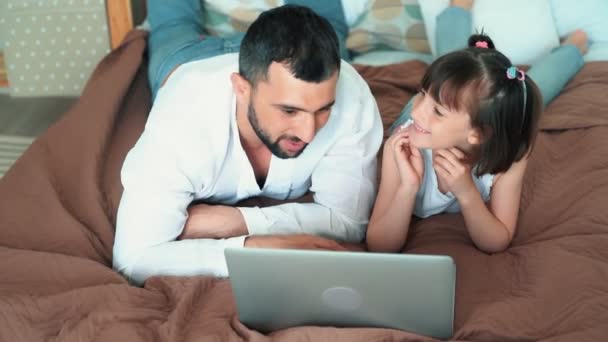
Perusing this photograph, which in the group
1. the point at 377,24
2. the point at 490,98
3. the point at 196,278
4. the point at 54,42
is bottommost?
the point at 196,278

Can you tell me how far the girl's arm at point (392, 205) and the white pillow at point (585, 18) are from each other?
106cm

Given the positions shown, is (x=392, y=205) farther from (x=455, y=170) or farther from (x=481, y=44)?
(x=481, y=44)

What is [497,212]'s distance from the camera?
1.28 m

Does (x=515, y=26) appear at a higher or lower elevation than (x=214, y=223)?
higher

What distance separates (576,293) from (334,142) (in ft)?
1.90

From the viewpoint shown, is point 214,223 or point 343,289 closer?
point 343,289

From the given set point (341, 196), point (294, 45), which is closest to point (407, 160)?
point (341, 196)

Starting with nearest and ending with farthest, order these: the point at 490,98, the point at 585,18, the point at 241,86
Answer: the point at 490,98 < the point at 241,86 < the point at 585,18

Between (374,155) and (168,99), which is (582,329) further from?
(168,99)

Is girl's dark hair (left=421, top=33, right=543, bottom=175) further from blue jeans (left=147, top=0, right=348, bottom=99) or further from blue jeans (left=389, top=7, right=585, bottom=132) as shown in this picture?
blue jeans (left=147, top=0, right=348, bottom=99)

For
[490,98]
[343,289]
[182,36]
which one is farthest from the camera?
[182,36]

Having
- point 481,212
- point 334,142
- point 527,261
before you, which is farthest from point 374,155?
point 527,261

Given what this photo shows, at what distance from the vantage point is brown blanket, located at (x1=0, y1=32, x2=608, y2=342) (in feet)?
3.44

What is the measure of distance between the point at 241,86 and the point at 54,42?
126 centimetres
